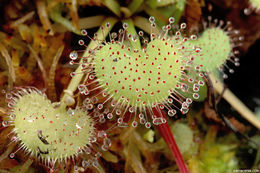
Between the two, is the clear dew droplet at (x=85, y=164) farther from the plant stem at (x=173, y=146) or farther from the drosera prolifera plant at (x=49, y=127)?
the plant stem at (x=173, y=146)

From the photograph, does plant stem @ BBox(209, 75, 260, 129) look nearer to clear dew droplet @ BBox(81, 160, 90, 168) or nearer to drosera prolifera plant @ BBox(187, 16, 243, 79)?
drosera prolifera plant @ BBox(187, 16, 243, 79)

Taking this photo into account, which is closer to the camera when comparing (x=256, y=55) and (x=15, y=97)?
(x=15, y=97)

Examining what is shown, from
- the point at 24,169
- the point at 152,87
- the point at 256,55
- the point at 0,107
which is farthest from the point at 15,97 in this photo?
the point at 256,55

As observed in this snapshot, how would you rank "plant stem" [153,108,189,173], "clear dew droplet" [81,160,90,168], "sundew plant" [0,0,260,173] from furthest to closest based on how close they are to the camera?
"plant stem" [153,108,189,173] → "clear dew droplet" [81,160,90,168] → "sundew plant" [0,0,260,173]

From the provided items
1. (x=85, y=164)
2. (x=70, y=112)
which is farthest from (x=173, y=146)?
(x=70, y=112)

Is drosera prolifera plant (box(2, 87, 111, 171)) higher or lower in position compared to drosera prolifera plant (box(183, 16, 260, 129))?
lower

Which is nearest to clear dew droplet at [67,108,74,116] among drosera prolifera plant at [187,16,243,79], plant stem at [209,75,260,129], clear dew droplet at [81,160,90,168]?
clear dew droplet at [81,160,90,168]

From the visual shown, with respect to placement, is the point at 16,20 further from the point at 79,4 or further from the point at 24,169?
the point at 24,169

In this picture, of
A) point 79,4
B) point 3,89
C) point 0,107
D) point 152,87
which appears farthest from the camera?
point 79,4
